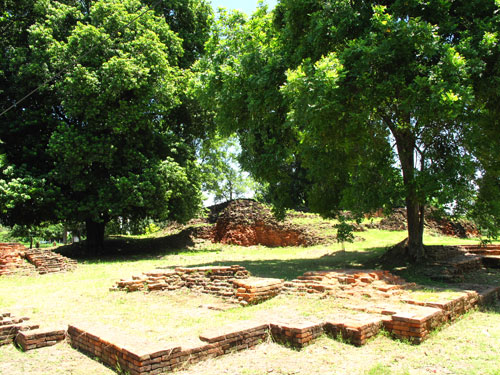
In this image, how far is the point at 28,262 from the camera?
1412 cm

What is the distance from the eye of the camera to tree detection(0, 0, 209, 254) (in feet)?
50.6

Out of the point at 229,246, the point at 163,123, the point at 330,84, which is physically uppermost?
the point at 163,123

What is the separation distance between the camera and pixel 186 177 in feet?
59.0

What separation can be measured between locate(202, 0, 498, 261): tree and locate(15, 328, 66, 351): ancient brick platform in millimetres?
6601

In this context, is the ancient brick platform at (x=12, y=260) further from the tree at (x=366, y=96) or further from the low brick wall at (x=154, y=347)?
the low brick wall at (x=154, y=347)

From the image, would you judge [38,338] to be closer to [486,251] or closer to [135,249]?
[486,251]

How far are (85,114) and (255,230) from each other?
11621 millimetres

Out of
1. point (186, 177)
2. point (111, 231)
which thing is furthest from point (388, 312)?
point (111, 231)

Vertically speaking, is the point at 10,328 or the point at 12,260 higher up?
the point at 10,328

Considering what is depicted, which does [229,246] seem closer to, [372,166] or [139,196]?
[139,196]

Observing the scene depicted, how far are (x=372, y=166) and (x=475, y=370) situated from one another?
7688 millimetres

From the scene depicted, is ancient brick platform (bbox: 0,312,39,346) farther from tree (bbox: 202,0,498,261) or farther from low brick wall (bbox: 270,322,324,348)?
tree (bbox: 202,0,498,261)

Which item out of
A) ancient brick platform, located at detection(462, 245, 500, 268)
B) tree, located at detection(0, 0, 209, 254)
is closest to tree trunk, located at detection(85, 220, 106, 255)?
tree, located at detection(0, 0, 209, 254)

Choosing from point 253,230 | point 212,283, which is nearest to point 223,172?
point 253,230
